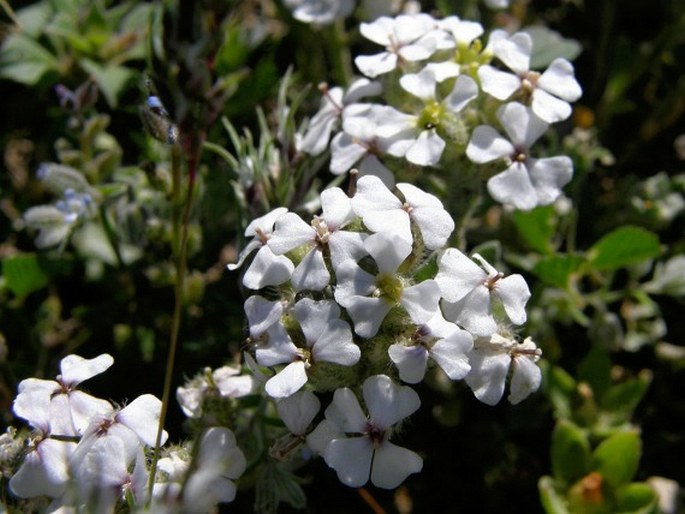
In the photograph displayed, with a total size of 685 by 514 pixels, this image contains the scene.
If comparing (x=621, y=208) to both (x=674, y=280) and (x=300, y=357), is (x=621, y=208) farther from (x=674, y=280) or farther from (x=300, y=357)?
(x=300, y=357)

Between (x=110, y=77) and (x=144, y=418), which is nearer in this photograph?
(x=144, y=418)

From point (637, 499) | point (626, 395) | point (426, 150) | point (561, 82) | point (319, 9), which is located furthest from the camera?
point (319, 9)

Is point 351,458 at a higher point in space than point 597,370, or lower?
higher

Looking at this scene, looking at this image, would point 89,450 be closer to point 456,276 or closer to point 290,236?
point 290,236

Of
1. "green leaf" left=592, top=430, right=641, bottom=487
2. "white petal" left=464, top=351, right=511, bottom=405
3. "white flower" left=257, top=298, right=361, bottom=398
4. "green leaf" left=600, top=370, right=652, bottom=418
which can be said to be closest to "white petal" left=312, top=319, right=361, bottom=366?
"white flower" left=257, top=298, right=361, bottom=398

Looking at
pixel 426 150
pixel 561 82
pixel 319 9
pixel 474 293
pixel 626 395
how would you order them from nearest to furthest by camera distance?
pixel 474 293
pixel 426 150
pixel 561 82
pixel 626 395
pixel 319 9

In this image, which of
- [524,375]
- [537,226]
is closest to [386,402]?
[524,375]
